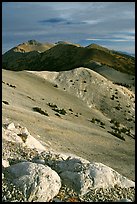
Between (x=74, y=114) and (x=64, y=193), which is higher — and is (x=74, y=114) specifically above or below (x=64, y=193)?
below

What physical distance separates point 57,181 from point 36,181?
92cm

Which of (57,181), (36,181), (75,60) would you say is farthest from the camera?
(75,60)

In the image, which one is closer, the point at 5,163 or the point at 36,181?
the point at 36,181

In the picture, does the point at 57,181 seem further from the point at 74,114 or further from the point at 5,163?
the point at 74,114

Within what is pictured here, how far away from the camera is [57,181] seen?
48.0 ft

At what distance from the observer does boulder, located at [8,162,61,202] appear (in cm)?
1380

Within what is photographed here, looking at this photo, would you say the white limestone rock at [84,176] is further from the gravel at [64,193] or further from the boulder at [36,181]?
the boulder at [36,181]

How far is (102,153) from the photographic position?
28.3 m

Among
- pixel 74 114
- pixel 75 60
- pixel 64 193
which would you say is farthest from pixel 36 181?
pixel 75 60

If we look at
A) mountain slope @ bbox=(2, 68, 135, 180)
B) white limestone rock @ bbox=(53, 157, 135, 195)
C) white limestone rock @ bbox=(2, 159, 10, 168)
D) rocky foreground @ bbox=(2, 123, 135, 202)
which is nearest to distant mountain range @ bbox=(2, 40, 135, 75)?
mountain slope @ bbox=(2, 68, 135, 180)

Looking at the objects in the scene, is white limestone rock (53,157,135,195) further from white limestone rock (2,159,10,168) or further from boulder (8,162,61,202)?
white limestone rock (2,159,10,168)

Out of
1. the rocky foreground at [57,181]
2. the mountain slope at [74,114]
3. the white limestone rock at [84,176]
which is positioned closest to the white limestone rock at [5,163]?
the rocky foreground at [57,181]

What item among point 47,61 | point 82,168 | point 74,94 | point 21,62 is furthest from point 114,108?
point 21,62

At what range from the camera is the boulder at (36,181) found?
13.8 metres
